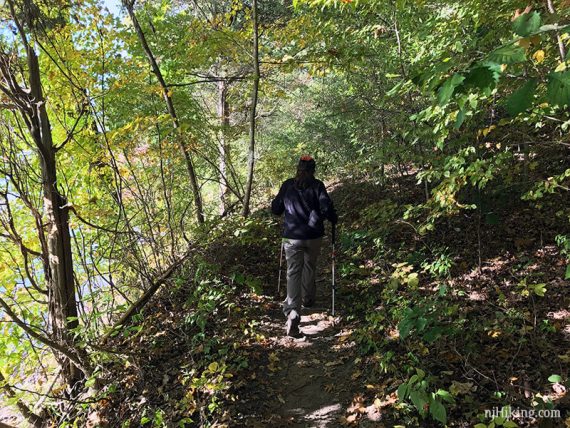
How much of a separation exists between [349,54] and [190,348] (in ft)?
17.2

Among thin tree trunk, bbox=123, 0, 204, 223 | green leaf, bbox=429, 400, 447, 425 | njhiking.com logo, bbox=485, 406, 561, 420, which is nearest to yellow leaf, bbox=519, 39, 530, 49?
green leaf, bbox=429, 400, 447, 425

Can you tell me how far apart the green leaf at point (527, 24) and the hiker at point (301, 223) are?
3.85 meters

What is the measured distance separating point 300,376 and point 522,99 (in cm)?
406

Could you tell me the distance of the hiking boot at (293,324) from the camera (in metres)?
5.20

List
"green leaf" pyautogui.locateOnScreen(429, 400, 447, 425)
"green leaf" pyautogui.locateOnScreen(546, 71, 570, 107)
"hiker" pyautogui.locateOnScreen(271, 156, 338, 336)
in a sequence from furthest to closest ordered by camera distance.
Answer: "hiker" pyautogui.locateOnScreen(271, 156, 338, 336), "green leaf" pyautogui.locateOnScreen(429, 400, 447, 425), "green leaf" pyautogui.locateOnScreen(546, 71, 570, 107)

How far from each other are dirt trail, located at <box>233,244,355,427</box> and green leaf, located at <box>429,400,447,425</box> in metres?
1.16

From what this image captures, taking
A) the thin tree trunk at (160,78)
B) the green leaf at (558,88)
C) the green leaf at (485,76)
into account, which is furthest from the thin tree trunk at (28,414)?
the green leaf at (558,88)

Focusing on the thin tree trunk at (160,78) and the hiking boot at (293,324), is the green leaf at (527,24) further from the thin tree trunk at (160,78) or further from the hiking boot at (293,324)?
the thin tree trunk at (160,78)

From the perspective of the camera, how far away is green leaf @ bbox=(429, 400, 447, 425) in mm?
2822

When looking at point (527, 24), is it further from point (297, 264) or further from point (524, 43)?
point (297, 264)

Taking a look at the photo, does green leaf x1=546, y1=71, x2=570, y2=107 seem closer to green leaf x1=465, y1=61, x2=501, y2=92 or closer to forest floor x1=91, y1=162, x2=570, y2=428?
green leaf x1=465, y1=61, x2=501, y2=92

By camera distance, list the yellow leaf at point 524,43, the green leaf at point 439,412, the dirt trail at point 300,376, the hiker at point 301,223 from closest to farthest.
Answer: the yellow leaf at point 524,43 → the green leaf at point 439,412 → the dirt trail at point 300,376 → the hiker at point 301,223

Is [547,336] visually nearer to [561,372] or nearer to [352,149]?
[561,372]

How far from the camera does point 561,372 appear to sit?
11.6 ft
